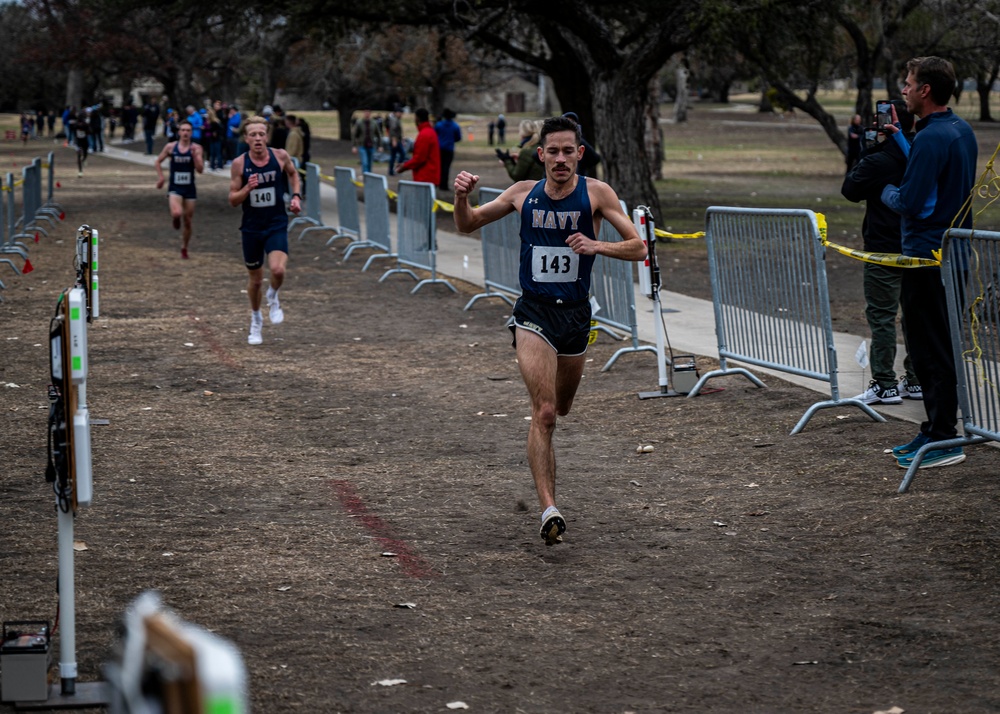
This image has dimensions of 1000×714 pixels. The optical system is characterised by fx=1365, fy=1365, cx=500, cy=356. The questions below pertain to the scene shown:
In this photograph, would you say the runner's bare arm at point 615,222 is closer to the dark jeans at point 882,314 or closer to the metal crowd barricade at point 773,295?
the metal crowd barricade at point 773,295

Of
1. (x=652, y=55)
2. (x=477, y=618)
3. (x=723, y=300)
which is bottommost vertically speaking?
(x=477, y=618)

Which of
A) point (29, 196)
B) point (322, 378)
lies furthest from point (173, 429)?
point (29, 196)

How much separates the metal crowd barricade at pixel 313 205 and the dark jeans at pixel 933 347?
16988mm

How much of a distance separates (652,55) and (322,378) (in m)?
13.0

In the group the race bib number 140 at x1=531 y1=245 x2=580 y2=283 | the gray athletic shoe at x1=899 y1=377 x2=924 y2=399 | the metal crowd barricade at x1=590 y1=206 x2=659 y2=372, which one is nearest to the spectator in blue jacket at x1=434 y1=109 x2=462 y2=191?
the metal crowd barricade at x1=590 y1=206 x2=659 y2=372

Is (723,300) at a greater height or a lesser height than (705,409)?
greater

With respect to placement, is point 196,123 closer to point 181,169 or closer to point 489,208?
point 181,169

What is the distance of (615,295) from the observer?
12023 millimetres

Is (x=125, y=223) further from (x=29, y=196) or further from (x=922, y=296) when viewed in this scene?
(x=922, y=296)

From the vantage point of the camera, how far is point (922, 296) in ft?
25.8

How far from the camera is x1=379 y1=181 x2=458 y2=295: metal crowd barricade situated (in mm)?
16750

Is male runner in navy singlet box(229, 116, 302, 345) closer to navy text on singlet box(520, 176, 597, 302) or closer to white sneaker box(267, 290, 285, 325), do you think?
white sneaker box(267, 290, 285, 325)

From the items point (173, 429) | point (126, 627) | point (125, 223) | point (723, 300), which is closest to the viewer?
point (126, 627)

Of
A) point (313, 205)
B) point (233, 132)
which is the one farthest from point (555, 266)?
point (233, 132)
